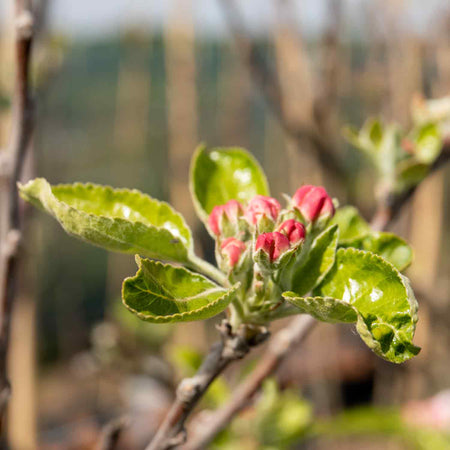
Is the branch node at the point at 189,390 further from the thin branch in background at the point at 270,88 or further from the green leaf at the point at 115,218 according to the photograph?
the thin branch in background at the point at 270,88

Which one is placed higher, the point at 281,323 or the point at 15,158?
the point at 15,158

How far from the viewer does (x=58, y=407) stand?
12.0 feet

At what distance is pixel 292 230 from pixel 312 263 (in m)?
0.05

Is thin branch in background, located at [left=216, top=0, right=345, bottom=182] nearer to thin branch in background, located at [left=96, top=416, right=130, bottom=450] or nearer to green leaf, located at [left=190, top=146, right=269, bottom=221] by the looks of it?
green leaf, located at [left=190, top=146, right=269, bottom=221]

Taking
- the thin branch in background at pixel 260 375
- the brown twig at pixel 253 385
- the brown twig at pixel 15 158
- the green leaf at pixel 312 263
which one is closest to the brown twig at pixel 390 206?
the thin branch in background at pixel 260 375

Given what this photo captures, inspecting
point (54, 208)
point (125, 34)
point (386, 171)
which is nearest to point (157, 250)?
point (54, 208)

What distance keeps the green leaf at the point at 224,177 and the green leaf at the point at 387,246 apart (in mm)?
106

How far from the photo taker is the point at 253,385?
0.66 metres

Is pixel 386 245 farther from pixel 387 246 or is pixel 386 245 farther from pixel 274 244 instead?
pixel 274 244

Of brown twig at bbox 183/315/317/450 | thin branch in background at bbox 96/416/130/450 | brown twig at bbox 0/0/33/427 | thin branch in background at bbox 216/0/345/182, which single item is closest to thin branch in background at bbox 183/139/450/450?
brown twig at bbox 183/315/317/450

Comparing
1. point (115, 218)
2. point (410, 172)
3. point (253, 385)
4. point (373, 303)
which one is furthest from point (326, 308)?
point (410, 172)

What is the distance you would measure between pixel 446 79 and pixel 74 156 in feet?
15.7

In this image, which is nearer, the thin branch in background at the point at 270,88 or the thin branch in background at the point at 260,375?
the thin branch in background at the point at 260,375

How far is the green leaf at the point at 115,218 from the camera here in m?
0.42
